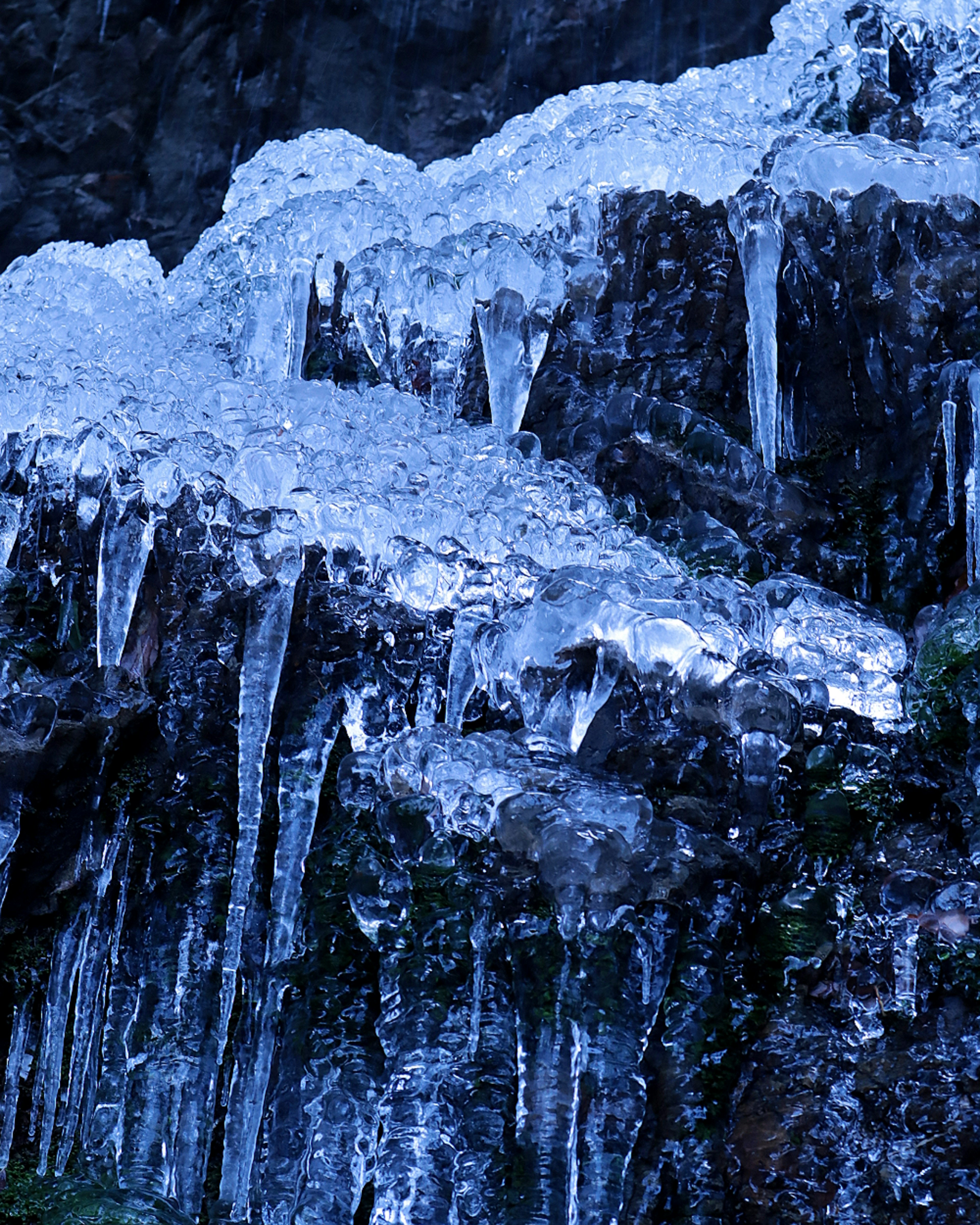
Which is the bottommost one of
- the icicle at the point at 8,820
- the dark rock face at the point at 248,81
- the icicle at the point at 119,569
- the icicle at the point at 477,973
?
the icicle at the point at 477,973

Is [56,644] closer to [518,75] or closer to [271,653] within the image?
[271,653]

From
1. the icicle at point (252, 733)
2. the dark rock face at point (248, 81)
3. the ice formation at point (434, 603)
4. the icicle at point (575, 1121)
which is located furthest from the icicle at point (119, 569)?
the dark rock face at point (248, 81)

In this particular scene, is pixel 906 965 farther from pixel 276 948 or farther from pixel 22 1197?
pixel 22 1197

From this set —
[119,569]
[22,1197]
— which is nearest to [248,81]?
[119,569]

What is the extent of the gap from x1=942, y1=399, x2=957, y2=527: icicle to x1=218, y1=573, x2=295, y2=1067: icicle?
81.4 inches

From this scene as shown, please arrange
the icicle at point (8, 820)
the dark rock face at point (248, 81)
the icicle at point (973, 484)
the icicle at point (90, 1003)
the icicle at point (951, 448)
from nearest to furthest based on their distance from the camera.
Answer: the icicle at point (8, 820) → the icicle at point (90, 1003) → the icicle at point (973, 484) → the icicle at point (951, 448) → the dark rock face at point (248, 81)

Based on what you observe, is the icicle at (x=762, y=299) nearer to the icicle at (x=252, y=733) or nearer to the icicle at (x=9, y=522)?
the icicle at (x=252, y=733)

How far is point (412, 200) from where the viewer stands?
17.1 ft

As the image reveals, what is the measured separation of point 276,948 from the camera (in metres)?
3.48

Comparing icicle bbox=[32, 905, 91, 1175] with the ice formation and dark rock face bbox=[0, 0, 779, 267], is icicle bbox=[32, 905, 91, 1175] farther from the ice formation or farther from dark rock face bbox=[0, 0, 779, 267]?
dark rock face bbox=[0, 0, 779, 267]

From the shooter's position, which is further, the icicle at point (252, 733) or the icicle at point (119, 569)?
the icicle at point (119, 569)

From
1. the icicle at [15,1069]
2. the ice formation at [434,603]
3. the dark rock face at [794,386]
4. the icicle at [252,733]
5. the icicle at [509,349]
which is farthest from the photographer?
the icicle at [509,349]

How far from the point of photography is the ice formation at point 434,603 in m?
3.00

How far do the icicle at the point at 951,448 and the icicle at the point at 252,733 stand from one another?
207 centimetres
